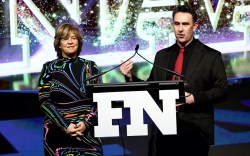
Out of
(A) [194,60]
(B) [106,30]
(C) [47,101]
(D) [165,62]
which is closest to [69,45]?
(C) [47,101]

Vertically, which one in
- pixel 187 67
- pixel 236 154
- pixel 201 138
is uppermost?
pixel 187 67

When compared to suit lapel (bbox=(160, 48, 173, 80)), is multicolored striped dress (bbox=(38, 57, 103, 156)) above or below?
below

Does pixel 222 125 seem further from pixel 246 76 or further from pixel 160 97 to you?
pixel 160 97

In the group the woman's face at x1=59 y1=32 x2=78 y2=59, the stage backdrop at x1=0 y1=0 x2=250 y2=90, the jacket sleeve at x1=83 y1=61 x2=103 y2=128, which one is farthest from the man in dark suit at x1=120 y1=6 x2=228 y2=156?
the stage backdrop at x1=0 y1=0 x2=250 y2=90

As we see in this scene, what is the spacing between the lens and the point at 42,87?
8.16 feet

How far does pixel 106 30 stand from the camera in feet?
12.8

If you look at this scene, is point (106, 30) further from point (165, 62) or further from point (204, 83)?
point (204, 83)

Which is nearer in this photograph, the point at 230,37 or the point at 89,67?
the point at 89,67

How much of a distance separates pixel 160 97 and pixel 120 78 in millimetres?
1821

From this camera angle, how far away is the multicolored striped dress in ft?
7.97

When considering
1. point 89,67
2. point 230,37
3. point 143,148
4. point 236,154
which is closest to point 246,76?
point 230,37

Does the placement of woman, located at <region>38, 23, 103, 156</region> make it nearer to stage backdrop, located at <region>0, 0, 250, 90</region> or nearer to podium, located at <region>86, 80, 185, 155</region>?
podium, located at <region>86, 80, 185, 155</region>

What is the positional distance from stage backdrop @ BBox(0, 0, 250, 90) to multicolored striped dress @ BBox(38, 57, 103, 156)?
140 cm

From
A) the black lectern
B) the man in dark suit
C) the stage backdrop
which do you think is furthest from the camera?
the stage backdrop
